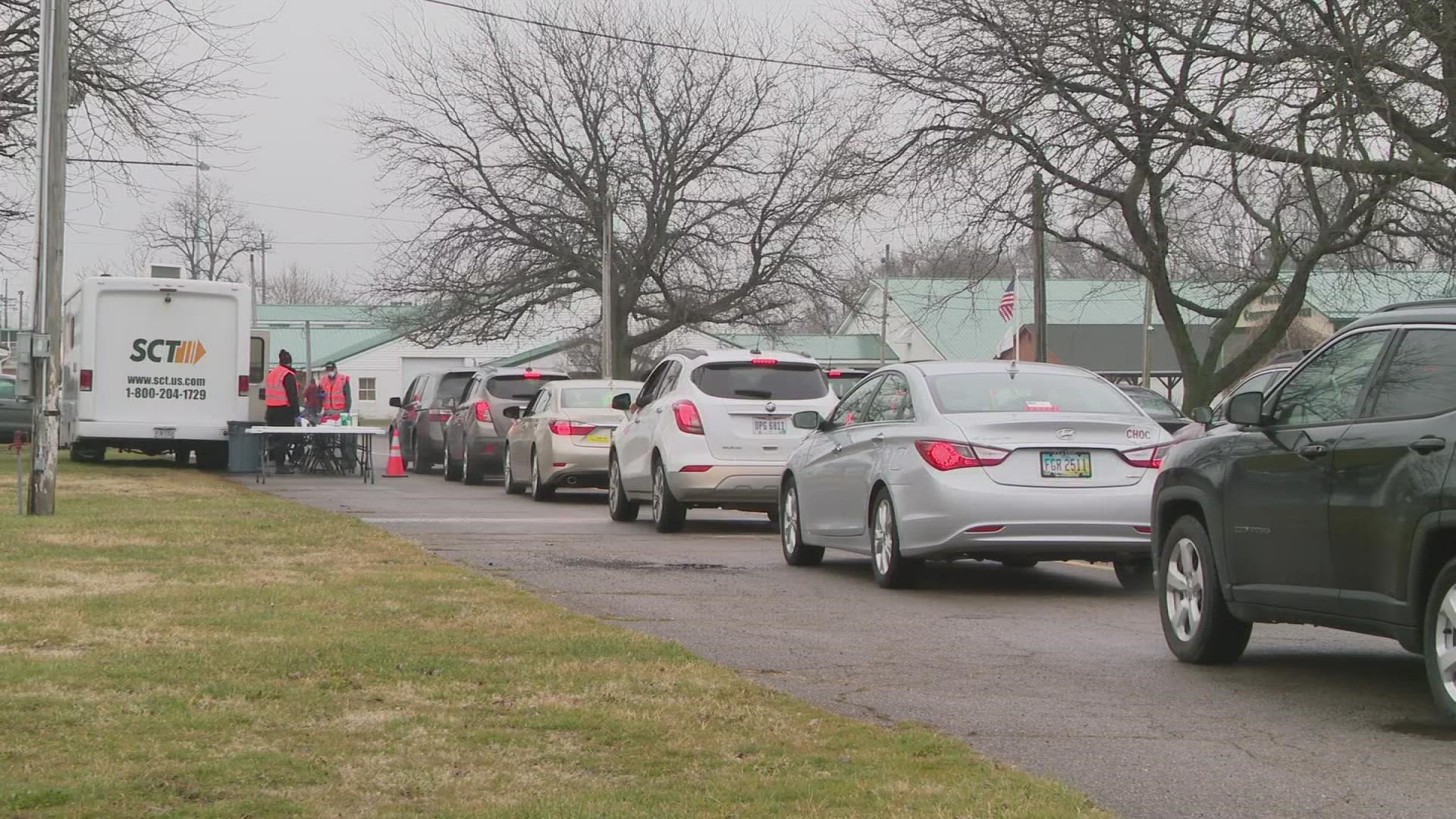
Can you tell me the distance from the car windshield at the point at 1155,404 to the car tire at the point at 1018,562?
9338 millimetres

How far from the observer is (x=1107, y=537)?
38.3 feet

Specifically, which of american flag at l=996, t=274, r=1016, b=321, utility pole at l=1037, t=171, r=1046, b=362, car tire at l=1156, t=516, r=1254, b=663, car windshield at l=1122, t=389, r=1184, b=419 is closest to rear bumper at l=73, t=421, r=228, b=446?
utility pole at l=1037, t=171, r=1046, b=362

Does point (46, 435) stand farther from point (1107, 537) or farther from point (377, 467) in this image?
point (377, 467)

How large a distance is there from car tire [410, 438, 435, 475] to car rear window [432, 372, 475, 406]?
713 millimetres

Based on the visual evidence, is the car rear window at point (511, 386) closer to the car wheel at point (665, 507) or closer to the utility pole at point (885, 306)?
the car wheel at point (665, 507)

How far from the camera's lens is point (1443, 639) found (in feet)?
22.5

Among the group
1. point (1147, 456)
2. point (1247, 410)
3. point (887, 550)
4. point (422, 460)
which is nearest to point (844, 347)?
point (422, 460)

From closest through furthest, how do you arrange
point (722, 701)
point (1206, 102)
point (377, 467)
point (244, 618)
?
point (722, 701) < point (244, 618) < point (1206, 102) < point (377, 467)

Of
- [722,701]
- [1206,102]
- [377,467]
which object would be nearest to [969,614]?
[722,701]

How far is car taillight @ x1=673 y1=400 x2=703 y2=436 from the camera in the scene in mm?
17031

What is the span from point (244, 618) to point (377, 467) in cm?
2471

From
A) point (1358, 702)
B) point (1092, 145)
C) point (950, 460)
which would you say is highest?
point (1092, 145)

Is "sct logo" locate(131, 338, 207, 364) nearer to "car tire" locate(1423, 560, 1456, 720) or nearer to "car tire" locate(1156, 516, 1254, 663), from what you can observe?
"car tire" locate(1156, 516, 1254, 663)

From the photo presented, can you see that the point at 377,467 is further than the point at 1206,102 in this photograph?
Yes
